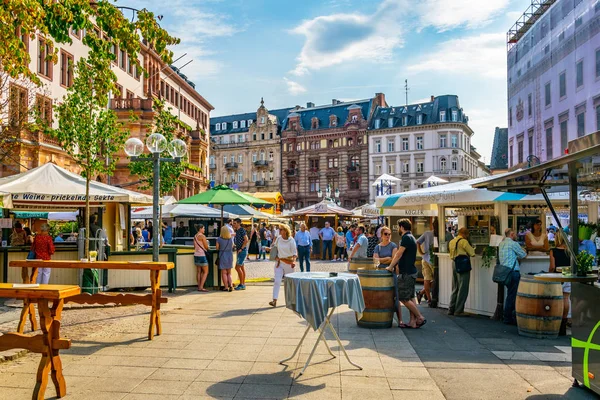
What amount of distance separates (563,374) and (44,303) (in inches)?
215

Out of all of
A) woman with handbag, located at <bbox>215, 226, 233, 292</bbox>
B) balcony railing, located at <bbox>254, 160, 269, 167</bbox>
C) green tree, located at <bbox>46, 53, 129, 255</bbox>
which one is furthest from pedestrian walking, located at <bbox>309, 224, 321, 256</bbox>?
balcony railing, located at <bbox>254, 160, 269, 167</bbox>

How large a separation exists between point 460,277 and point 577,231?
4.34 meters

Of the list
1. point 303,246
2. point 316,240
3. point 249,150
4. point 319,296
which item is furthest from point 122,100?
point 249,150

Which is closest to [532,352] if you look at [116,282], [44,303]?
[44,303]

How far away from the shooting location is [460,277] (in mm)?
9984

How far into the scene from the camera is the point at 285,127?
84.5m

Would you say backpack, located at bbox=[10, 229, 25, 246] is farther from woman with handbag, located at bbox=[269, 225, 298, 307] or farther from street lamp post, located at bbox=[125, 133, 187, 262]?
woman with handbag, located at bbox=[269, 225, 298, 307]

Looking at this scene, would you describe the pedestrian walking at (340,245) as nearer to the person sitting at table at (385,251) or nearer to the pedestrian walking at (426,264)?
the pedestrian walking at (426,264)

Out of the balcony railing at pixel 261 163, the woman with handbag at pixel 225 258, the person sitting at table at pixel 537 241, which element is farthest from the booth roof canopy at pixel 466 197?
the balcony railing at pixel 261 163

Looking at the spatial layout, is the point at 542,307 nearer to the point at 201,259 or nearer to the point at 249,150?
the point at 201,259

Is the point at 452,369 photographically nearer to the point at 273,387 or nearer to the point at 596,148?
the point at 273,387

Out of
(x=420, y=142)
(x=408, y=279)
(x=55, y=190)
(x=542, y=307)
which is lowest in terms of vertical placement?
(x=542, y=307)

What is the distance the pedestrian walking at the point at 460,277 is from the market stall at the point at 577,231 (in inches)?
135

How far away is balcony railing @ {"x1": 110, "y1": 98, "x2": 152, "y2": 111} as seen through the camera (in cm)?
3866
